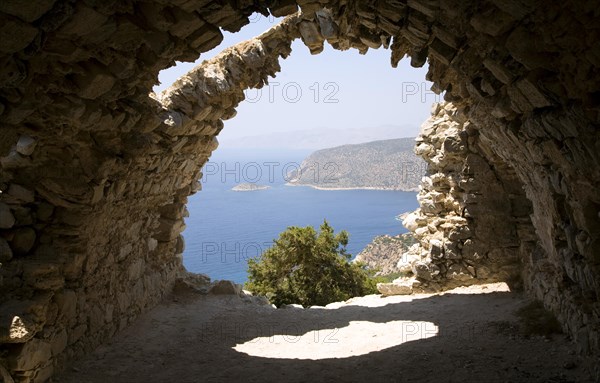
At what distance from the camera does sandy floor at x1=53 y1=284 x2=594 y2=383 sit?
4.76 metres

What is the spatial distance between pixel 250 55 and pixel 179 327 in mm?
4154

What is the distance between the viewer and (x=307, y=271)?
548 inches

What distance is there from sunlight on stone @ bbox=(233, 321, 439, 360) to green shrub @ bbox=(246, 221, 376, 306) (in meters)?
6.53

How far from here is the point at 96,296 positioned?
5824mm

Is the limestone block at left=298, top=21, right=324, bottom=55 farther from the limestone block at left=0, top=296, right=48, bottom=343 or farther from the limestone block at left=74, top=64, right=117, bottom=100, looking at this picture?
the limestone block at left=0, top=296, right=48, bottom=343

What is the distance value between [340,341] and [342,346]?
23 cm

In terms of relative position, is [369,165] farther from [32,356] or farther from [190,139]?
[32,356]

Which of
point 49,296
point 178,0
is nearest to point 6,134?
point 178,0

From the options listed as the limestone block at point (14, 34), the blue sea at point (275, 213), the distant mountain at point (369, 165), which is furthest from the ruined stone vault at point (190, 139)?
the distant mountain at point (369, 165)

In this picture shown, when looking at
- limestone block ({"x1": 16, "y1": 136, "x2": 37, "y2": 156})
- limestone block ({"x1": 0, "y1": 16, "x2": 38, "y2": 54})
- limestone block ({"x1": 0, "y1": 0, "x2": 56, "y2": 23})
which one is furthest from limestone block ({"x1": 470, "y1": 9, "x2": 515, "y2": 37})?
limestone block ({"x1": 16, "y1": 136, "x2": 37, "y2": 156})

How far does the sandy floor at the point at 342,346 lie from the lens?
476cm

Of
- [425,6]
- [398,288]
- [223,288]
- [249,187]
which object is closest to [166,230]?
[223,288]

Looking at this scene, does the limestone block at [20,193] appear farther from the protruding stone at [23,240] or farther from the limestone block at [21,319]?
the limestone block at [21,319]

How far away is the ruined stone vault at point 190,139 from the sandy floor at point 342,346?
1.21 feet
